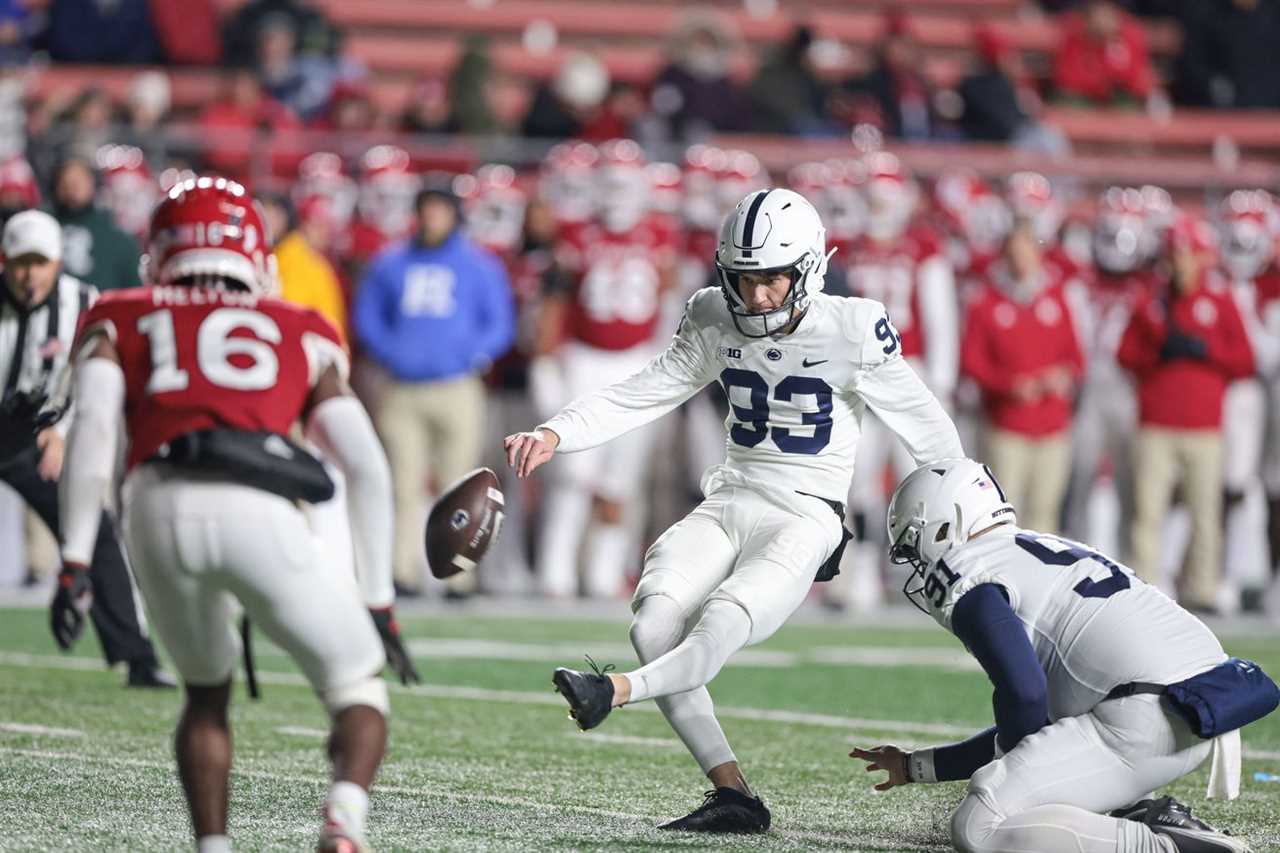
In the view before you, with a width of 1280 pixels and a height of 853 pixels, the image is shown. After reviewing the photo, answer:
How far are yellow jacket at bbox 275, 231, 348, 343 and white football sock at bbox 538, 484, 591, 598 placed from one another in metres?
1.43

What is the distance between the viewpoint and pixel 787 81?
1365cm

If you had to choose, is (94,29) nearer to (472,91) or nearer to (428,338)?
(472,91)

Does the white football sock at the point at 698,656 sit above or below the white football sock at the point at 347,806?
above

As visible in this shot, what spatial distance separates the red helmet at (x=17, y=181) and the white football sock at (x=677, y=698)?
6.20 meters

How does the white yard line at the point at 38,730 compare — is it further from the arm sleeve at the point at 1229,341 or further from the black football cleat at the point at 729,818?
the arm sleeve at the point at 1229,341

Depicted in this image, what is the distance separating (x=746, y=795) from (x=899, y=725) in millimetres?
2063

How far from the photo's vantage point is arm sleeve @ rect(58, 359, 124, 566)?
3758 mm

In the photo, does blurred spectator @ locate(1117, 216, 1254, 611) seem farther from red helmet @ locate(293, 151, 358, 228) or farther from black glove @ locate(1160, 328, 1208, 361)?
red helmet @ locate(293, 151, 358, 228)

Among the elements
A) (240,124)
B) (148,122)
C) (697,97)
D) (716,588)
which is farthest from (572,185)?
(716,588)

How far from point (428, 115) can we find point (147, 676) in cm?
568

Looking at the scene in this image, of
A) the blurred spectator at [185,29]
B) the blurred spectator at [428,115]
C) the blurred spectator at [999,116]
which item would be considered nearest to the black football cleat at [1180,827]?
the blurred spectator at [428,115]

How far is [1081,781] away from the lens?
421cm

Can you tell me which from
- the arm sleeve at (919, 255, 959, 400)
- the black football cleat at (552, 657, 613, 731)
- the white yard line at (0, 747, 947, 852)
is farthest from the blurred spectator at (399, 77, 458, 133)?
the black football cleat at (552, 657, 613, 731)

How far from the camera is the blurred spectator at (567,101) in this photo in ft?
41.6
